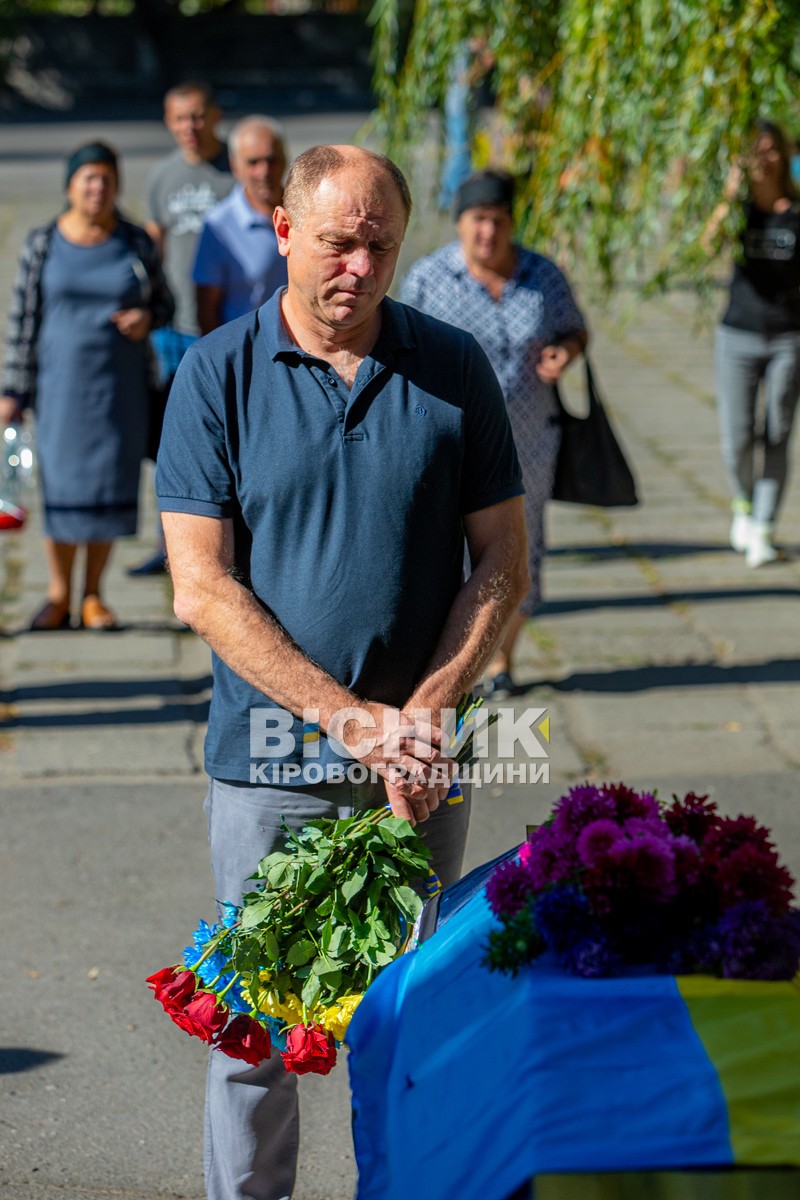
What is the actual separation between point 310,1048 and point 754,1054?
907 millimetres

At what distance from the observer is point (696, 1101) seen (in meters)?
1.80

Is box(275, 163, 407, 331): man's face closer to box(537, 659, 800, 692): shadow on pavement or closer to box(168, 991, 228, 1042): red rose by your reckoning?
box(168, 991, 228, 1042): red rose

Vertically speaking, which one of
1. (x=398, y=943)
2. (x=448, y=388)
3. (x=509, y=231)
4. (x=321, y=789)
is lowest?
(x=398, y=943)

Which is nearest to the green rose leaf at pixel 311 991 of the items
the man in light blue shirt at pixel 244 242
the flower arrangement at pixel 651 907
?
the flower arrangement at pixel 651 907

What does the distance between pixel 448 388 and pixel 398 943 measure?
943 millimetres

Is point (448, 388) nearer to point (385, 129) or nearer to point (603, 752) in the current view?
point (603, 752)

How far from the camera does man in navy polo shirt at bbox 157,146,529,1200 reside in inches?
99.4

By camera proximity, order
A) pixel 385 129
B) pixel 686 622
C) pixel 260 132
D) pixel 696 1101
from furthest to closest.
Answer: pixel 385 129 → pixel 686 622 → pixel 260 132 → pixel 696 1101

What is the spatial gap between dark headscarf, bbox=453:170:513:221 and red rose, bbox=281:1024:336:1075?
3488 mm

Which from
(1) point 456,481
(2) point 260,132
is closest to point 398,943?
(1) point 456,481

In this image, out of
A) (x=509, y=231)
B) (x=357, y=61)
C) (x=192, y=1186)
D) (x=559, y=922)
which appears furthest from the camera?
(x=357, y=61)

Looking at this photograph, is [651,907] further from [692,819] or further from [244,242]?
[244,242]

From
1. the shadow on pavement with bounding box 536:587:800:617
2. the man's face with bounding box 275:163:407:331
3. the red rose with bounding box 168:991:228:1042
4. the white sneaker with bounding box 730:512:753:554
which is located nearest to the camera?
the man's face with bounding box 275:163:407:331

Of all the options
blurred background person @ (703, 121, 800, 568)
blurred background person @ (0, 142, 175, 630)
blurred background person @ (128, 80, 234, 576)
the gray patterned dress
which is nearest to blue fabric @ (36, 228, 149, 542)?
blurred background person @ (0, 142, 175, 630)
